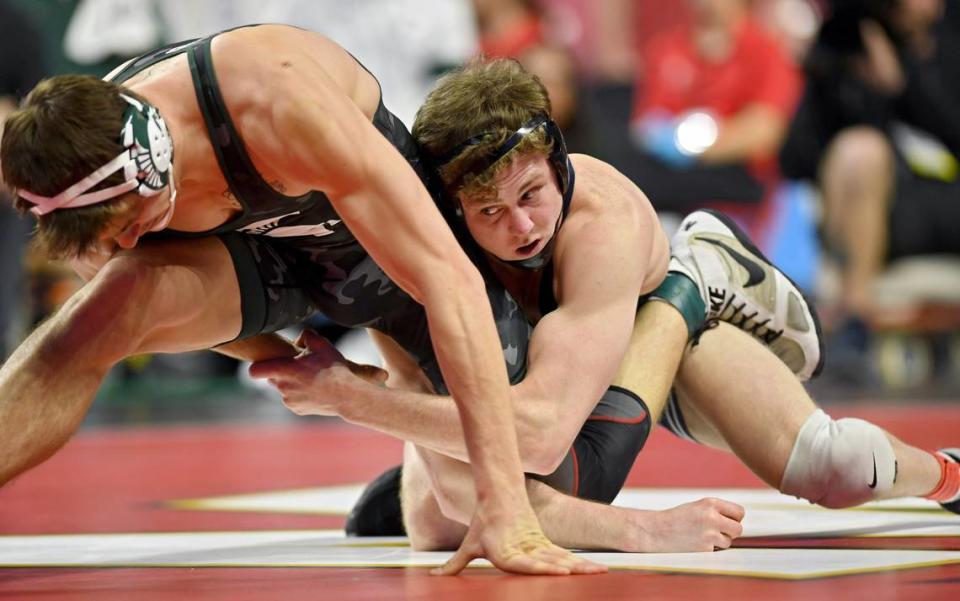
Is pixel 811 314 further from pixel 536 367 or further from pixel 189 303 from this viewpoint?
pixel 189 303

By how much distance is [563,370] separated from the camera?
8.85 feet

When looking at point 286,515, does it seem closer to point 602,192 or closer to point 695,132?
point 602,192

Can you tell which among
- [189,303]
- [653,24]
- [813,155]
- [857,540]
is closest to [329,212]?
[189,303]

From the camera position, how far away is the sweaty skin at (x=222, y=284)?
7.61 feet

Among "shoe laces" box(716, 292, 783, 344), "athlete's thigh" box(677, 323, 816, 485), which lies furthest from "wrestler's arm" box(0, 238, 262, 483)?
"shoe laces" box(716, 292, 783, 344)

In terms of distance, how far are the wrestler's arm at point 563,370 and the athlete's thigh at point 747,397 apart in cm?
26

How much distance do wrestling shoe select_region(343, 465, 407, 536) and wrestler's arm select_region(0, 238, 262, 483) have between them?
1.79 ft

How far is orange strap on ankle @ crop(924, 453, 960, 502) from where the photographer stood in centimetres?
309

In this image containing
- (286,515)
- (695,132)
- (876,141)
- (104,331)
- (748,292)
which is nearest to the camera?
(104,331)

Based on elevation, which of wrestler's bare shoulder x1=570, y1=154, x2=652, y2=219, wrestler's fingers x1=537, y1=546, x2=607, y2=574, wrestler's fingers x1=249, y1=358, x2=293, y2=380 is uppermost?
wrestler's bare shoulder x1=570, y1=154, x2=652, y2=219

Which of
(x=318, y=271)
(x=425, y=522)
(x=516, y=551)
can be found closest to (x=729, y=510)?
(x=516, y=551)

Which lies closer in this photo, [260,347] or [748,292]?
[260,347]

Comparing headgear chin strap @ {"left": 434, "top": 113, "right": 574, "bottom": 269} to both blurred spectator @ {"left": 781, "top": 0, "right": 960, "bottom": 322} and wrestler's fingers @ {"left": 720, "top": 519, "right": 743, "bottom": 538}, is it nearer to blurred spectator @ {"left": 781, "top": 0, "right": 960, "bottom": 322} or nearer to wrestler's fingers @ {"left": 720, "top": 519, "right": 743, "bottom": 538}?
wrestler's fingers @ {"left": 720, "top": 519, "right": 743, "bottom": 538}

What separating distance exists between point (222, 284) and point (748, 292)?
117 cm
